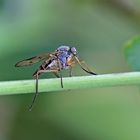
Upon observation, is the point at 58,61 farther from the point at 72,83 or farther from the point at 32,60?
the point at 72,83

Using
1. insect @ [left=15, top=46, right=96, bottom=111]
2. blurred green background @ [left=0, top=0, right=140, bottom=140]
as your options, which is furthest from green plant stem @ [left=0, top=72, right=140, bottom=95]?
blurred green background @ [left=0, top=0, right=140, bottom=140]

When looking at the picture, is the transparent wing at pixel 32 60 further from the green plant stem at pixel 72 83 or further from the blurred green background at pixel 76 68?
the green plant stem at pixel 72 83

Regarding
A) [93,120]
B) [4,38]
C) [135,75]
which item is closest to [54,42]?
[4,38]

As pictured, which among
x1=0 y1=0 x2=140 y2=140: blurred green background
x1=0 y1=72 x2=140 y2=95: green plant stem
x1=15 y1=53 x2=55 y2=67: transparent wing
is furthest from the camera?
x1=0 y1=0 x2=140 y2=140: blurred green background

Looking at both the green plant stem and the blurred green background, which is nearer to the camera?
the green plant stem

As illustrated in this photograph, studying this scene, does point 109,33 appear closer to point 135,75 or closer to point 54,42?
point 54,42

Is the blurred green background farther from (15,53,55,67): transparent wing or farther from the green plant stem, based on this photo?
the green plant stem
